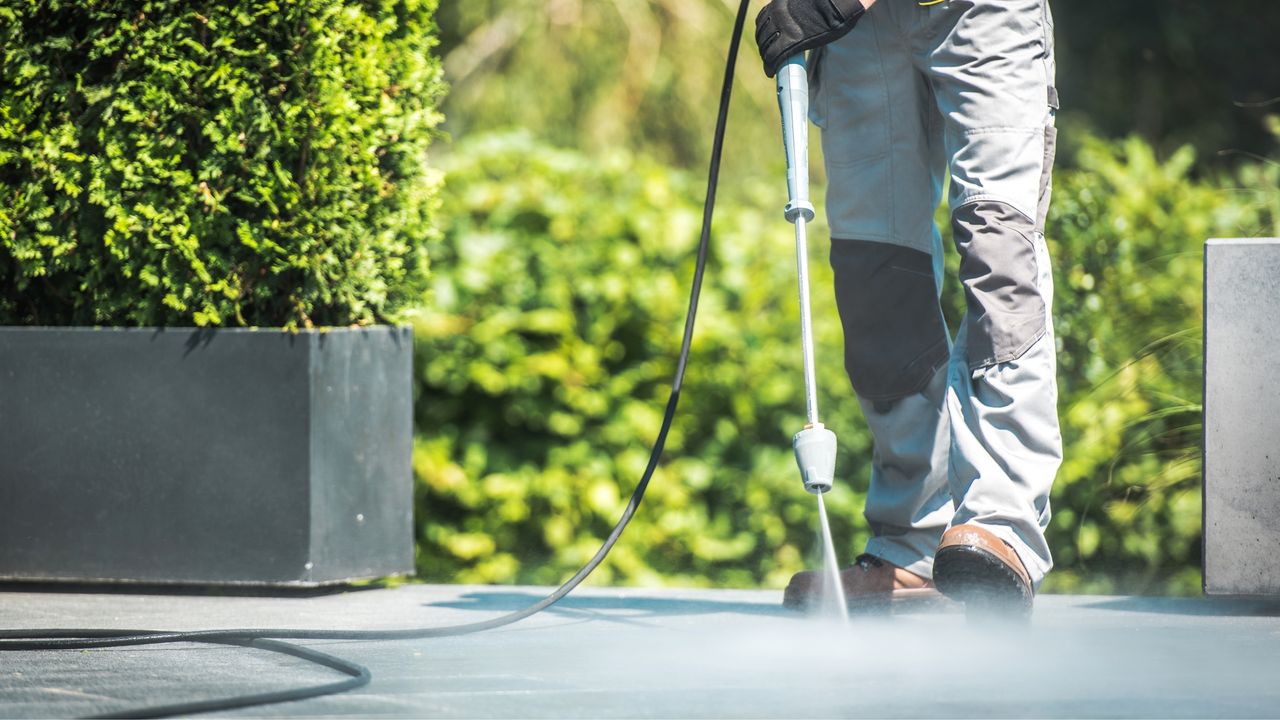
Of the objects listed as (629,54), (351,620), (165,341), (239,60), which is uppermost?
(629,54)

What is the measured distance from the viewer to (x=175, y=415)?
3.08 meters

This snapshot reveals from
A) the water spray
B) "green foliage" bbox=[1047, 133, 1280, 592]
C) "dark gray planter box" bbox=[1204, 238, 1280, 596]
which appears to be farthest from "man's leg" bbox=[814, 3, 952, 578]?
"green foliage" bbox=[1047, 133, 1280, 592]

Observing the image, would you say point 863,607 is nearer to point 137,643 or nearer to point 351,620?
point 351,620

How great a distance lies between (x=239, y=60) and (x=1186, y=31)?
216 inches

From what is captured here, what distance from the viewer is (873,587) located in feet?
9.13

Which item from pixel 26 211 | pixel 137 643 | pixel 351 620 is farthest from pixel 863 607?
pixel 26 211

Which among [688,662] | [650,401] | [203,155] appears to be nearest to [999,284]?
[688,662]

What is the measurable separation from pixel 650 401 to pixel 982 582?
7.64 ft

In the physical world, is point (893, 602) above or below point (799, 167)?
below

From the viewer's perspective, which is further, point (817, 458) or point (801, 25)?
point (801, 25)

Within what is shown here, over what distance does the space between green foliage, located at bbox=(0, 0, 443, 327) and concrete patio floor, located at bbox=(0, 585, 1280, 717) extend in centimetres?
68

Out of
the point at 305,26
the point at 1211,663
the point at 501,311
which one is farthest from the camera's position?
the point at 501,311

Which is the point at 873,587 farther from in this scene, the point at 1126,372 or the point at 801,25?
the point at 1126,372

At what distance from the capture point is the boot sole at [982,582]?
7.64 feet
